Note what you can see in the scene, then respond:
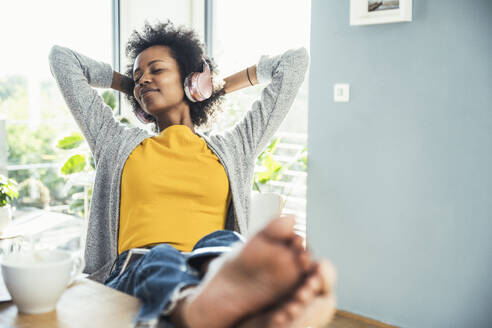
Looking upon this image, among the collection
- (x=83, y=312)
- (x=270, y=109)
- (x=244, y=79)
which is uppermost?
(x=244, y=79)

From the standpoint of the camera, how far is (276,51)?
9.58 ft

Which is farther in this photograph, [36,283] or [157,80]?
[157,80]

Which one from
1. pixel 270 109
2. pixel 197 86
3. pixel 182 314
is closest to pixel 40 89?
pixel 197 86

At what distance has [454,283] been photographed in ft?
7.22

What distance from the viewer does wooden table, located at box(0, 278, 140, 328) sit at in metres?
0.71

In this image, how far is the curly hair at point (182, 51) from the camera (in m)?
1.63

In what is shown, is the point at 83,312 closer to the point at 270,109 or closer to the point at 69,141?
the point at 270,109

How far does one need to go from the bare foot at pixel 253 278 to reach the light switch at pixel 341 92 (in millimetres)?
1952

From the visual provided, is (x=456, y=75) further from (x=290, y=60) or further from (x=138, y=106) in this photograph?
(x=138, y=106)

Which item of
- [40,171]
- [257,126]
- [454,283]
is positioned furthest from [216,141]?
[40,171]

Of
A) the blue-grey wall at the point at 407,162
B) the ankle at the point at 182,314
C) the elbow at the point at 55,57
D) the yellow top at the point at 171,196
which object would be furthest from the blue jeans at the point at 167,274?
the blue-grey wall at the point at 407,162

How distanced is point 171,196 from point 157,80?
1.28 ft

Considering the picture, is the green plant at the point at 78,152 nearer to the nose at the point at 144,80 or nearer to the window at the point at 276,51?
the window at the point at 276,51

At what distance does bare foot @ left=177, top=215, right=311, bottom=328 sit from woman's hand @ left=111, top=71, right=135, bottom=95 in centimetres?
121
